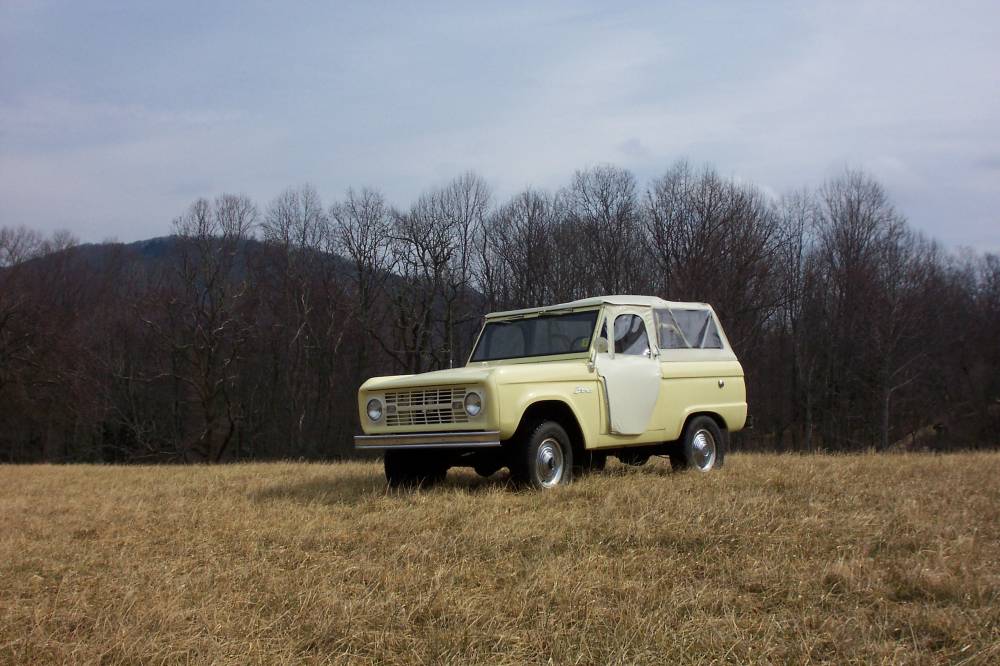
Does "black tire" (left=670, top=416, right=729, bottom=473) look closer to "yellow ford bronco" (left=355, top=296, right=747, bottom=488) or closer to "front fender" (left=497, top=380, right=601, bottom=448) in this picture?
"yellow ford bronco" (left=355, top=296, right=747, bottom=488)

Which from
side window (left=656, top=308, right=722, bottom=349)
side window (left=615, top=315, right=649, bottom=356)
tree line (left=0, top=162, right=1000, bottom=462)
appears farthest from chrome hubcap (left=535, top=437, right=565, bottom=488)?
tree line (left=0, top=162, right=1000, bottom=462)

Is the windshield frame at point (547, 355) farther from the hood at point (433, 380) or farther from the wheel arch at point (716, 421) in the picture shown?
the wheel arch at point (716, 421)

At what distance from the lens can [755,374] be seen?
1652 inches

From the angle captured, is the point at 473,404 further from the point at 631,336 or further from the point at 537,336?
the point at 631,336

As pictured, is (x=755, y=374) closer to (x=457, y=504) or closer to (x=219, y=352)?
(x=219, y=352)

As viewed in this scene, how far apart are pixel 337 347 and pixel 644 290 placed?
1672 cm

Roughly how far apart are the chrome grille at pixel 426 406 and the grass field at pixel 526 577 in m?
0.74

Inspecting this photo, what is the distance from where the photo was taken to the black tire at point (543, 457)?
25.8 ft

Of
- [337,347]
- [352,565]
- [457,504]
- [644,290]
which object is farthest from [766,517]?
[337,347]

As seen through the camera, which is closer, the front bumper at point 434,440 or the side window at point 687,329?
the front bumper at point 434,440

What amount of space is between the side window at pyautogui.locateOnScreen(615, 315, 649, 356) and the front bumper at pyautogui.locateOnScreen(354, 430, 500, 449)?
2.27 meters

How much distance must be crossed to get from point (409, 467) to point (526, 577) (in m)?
4.33

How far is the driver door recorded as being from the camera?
348 inches

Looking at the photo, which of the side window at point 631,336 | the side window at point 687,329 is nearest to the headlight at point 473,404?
the side window at point 631,336
